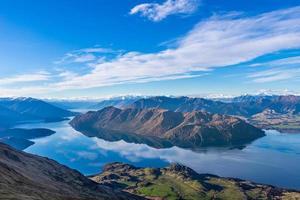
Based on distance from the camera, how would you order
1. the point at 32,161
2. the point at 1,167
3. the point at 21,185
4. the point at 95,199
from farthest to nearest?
the point at 32,161, the point at 95,199, the point at 1,167, the point at 21,185

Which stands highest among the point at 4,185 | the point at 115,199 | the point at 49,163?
the point at 4,185

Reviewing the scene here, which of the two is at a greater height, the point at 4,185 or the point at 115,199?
the point at 4,185

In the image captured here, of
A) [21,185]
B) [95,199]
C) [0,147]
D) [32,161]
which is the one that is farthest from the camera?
[32,161]

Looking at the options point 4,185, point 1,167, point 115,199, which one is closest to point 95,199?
point 115,199

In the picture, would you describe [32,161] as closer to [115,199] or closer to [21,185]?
[115,199]

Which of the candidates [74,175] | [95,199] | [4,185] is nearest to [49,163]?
[74,175]

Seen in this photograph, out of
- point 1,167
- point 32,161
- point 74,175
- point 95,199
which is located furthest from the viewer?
point 74,175

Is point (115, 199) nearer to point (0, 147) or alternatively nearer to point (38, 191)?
point (0, 147)

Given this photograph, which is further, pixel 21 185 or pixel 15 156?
pixel 15 156

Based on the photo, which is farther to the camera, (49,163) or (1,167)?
(49,163)
